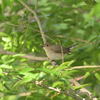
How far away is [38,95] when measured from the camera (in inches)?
84.1

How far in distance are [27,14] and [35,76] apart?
2057mm

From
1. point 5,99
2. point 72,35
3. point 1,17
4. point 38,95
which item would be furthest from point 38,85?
point 72,35

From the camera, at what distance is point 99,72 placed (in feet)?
8.73

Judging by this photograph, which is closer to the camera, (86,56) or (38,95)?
(38,95)

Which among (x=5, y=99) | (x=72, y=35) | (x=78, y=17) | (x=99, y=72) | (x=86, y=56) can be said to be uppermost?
(x=78, y=17)

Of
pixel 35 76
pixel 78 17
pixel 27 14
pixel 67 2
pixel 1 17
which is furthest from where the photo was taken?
pixel 78 17

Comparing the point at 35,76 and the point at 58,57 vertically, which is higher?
the point at 35,76

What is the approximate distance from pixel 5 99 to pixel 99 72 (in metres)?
1.58

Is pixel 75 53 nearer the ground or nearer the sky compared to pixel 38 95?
nearer the sky


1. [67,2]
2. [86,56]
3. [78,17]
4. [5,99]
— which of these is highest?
[67,2]

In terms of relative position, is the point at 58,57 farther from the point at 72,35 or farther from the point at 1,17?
the point at 1,17

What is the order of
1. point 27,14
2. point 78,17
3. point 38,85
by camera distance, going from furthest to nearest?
point 78,17
point 27,14
point 38,85

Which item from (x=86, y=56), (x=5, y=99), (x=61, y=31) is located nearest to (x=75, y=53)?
(x=86, y=56)

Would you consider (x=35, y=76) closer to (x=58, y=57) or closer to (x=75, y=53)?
(x=75, y=53)
